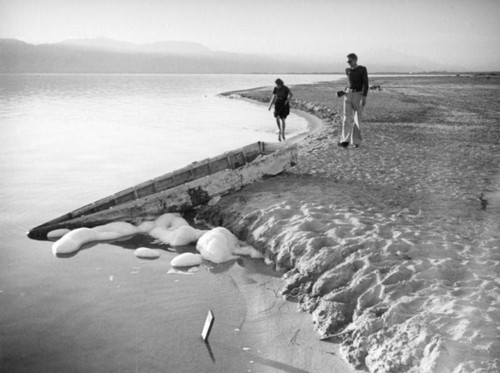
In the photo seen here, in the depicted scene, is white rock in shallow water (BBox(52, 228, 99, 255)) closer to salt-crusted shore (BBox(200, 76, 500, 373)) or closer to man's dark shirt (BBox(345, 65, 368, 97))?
salt-crusted shore (BBox(200, 76, 500, 373))

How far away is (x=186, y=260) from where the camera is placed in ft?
18.5

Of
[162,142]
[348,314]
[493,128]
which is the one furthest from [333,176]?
[493,128]

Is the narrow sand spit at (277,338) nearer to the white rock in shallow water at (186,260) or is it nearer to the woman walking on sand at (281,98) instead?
the white rock in shallow water at (186,260)

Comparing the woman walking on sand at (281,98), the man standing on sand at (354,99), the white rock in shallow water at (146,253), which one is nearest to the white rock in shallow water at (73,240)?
the white rock in shallow water at (146,253)

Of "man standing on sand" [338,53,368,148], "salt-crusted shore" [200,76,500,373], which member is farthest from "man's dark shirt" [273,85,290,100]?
"salt-crusted shore" [200,76,500,373]

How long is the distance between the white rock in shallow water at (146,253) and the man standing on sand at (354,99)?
616 centimetres

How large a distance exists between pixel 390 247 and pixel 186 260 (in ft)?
8.71

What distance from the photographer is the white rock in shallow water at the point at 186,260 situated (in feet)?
18.4

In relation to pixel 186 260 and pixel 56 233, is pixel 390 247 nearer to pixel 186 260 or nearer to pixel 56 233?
pixel 186 260

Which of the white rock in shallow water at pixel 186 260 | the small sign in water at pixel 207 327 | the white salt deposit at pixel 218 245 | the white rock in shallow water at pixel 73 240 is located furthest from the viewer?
the white rock in shallow water at pixel 73 240

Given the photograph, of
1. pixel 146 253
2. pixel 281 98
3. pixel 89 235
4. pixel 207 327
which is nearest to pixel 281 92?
pixel 281 98

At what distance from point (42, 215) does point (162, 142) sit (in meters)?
7.66

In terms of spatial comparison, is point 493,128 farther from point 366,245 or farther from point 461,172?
point 366,245

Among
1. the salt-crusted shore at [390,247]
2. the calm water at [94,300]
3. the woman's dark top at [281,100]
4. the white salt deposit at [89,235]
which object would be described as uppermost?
the woman's dark top at [281,100]
